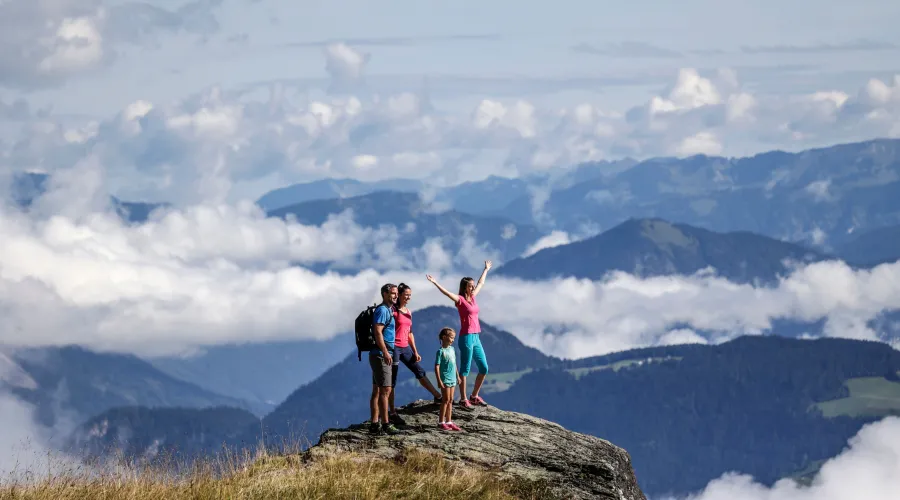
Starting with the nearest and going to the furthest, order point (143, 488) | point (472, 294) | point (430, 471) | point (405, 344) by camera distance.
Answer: point (143, 488), point (430, 471), point (405, 344), point (472, 294)

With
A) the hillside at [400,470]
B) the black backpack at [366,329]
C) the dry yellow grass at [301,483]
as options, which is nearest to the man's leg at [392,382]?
the hillside at [400,470]

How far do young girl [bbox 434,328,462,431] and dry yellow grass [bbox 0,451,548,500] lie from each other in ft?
10.3

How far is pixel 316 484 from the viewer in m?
21.5

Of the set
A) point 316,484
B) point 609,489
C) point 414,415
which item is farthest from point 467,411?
point 316,484

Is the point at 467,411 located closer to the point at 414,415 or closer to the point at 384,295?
the point at 414,415

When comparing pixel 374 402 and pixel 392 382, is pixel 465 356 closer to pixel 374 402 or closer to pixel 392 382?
pixel 392 382

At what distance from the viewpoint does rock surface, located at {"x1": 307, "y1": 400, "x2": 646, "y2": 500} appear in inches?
994

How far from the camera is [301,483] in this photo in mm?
21484

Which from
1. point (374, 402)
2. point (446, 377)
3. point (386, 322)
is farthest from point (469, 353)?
point (386, 322)

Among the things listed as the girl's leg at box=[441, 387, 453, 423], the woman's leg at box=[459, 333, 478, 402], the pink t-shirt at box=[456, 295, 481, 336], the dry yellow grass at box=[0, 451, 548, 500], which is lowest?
the dry yellow grass at box=[0, 451, 548, 500]

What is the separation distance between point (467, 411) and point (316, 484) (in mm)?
8476

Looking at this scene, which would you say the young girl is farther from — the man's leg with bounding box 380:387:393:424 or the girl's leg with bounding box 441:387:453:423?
the man's leg with bounding box 380:387:393:424

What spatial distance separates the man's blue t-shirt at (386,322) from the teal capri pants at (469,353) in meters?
2.81

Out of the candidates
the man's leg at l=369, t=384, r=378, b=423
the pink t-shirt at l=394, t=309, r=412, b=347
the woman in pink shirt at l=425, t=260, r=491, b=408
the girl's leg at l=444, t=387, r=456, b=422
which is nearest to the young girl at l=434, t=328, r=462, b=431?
the girl's leg at l=444, t=387, r=456, b=422
